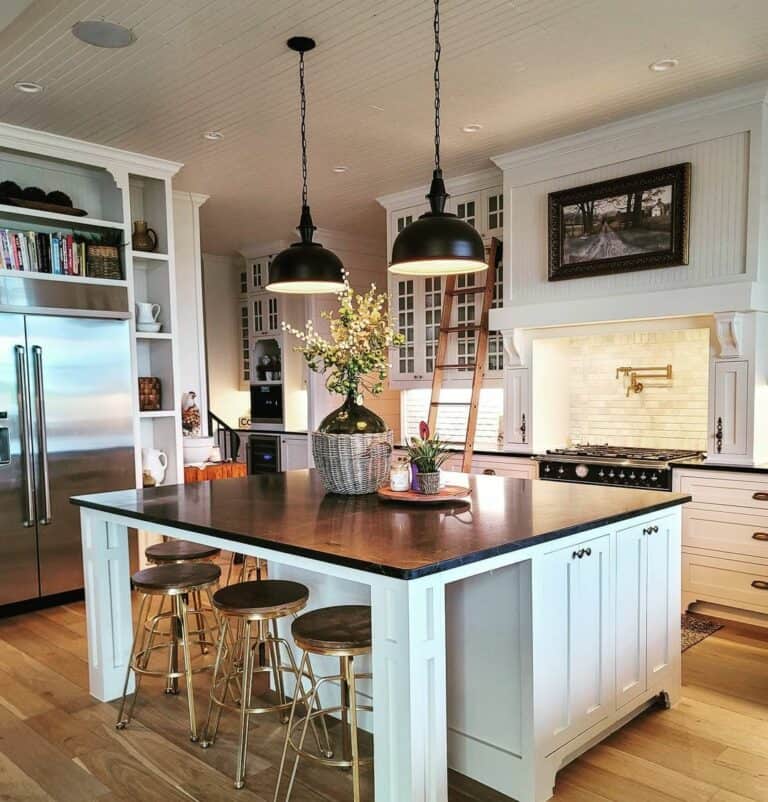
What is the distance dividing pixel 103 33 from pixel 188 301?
271 cm

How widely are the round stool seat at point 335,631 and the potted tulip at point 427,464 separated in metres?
0.53

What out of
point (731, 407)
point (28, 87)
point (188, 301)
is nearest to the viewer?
point (28, 87)

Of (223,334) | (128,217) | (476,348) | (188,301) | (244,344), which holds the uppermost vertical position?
(128,217)

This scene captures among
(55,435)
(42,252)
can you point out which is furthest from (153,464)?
(42,252)

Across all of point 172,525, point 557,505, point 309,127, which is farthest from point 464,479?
point 309,127

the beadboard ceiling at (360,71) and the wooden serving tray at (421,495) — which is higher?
the beadboard ceiling at (360,71)

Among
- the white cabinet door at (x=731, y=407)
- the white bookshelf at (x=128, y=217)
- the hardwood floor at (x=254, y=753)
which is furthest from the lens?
the white bookshelf at (x=128, y=217)

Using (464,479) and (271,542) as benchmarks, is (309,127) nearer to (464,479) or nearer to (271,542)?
(464,479)

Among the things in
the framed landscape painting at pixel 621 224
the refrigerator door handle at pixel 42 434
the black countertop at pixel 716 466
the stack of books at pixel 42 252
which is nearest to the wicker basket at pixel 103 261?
the stack of books at pixel 42 252

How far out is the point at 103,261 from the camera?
4551 mm

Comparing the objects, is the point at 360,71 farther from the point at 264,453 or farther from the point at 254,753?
the point at 264,453

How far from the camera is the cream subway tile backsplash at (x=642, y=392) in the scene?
4523 mm

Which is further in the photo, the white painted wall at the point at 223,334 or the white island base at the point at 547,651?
the white painted wall at the point at 223,334

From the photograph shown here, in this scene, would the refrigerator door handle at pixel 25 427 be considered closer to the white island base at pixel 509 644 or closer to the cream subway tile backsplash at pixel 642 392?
the white island base at pixel 509 644
